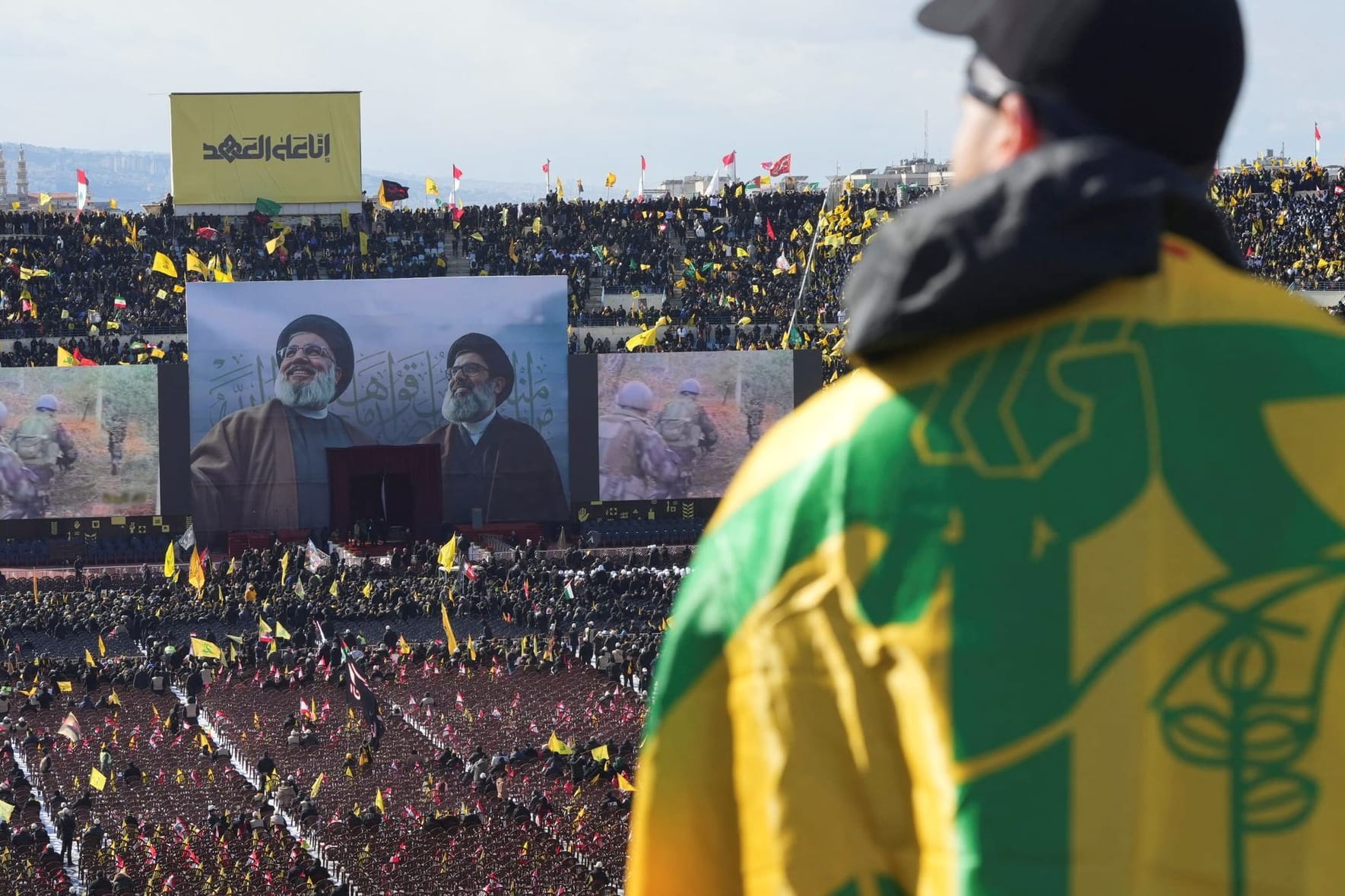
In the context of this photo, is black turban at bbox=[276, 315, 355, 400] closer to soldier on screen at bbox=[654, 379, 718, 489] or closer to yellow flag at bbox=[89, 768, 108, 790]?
soldier on screen at bbox=[654, 379, 718, 489]

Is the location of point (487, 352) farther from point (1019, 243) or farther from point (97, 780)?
point (1019, 243)

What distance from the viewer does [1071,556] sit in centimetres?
184

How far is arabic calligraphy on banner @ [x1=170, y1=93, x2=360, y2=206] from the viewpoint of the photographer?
4922 centimetres

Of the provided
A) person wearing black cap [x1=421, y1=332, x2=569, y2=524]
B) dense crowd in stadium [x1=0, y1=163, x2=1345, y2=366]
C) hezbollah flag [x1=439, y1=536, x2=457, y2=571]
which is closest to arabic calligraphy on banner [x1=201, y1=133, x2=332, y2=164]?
dense crowd in stadium [x1=0, y1=163, x2=1345, y2=366]

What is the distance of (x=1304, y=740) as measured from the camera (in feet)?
6.13

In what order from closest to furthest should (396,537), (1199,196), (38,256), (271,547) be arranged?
(1199,196) < (271,547) < (396,537) < (38,256)

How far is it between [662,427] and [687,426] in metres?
0.60

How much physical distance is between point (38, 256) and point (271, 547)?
15.1 metres

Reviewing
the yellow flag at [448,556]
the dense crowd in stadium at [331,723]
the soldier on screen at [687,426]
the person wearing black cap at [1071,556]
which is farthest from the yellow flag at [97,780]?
the soldier on screen at [687,426]

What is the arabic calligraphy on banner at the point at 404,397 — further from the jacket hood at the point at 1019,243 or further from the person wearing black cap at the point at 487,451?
the jacket hood at the point at 1019,243

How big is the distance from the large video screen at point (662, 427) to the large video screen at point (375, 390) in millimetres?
1126

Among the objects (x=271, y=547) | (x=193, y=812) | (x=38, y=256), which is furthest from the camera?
(x=38, y=256)

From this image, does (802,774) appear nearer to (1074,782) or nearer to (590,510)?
(1074,782)

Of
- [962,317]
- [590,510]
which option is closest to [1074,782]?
[962,317]
